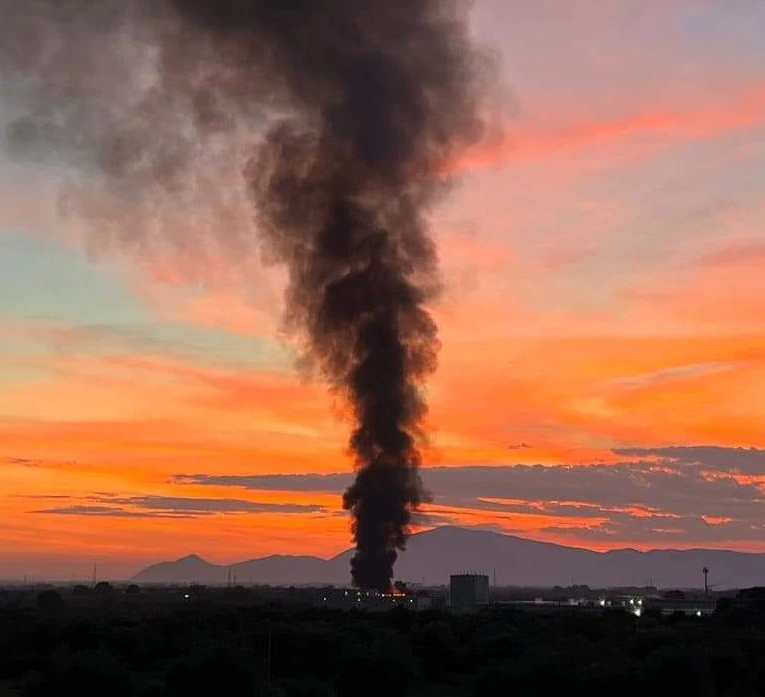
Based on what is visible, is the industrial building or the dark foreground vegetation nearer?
the dark foreground vegetation

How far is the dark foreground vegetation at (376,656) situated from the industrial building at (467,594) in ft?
45.4

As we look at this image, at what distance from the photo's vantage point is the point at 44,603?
99.2 meters

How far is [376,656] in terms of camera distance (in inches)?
1406

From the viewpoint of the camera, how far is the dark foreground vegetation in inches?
1232

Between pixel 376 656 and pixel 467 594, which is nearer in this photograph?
pixel 376 656

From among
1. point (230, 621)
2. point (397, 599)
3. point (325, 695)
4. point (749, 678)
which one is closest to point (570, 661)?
point (749, 678)

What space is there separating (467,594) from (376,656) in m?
52.6

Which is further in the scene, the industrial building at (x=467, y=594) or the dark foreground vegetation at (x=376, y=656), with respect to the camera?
the industrial building at (x=467, y=594)

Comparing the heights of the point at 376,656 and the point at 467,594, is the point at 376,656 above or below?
below

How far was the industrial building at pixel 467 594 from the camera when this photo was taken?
8506 centimetres

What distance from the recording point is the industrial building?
279ft

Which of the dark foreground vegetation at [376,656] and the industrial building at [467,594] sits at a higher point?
the industrial building at [467,594]

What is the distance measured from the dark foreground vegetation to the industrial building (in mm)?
13845

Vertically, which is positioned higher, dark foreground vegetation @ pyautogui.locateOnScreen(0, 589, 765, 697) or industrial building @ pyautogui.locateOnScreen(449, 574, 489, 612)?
industrial building @ pyautogui.locateOnScreen(449, 574, 489, 612)
